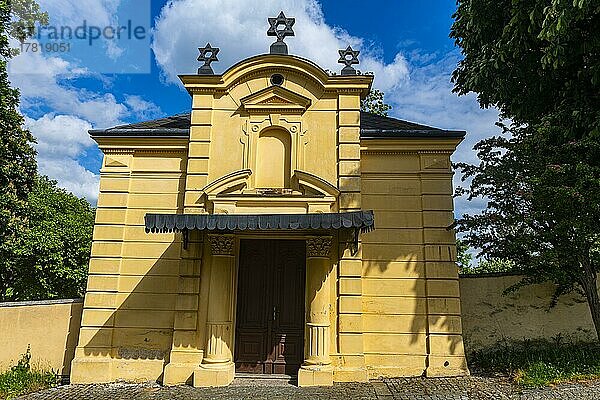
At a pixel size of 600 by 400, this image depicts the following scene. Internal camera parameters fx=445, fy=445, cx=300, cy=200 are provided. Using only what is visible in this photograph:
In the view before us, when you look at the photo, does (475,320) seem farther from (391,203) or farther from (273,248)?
(273,248)

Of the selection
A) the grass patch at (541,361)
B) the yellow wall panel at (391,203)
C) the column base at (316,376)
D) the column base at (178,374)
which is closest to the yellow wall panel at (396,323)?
the column base at (316,376)

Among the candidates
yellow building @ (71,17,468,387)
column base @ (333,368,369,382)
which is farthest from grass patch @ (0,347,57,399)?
column base @ (333,368,369,382)

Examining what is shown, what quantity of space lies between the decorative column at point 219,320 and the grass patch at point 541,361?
16.6 ft

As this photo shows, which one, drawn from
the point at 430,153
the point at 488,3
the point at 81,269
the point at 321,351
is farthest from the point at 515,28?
the point at 81,269

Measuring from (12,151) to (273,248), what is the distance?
7.10m

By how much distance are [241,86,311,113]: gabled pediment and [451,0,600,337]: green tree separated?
3.58 meters

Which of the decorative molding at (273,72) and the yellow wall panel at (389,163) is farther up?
the decorative molding at (273,72)

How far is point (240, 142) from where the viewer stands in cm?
930

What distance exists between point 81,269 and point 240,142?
11.0m

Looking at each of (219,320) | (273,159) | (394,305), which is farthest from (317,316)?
(273,159)

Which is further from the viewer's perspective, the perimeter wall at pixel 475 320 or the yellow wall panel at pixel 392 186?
the yellow wall panel at pixel 392 186

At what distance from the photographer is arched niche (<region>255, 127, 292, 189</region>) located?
9.20m

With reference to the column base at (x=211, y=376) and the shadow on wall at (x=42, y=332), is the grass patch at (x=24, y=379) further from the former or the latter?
the column base at (x=211, y=376)

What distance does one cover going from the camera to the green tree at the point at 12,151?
10.4m
